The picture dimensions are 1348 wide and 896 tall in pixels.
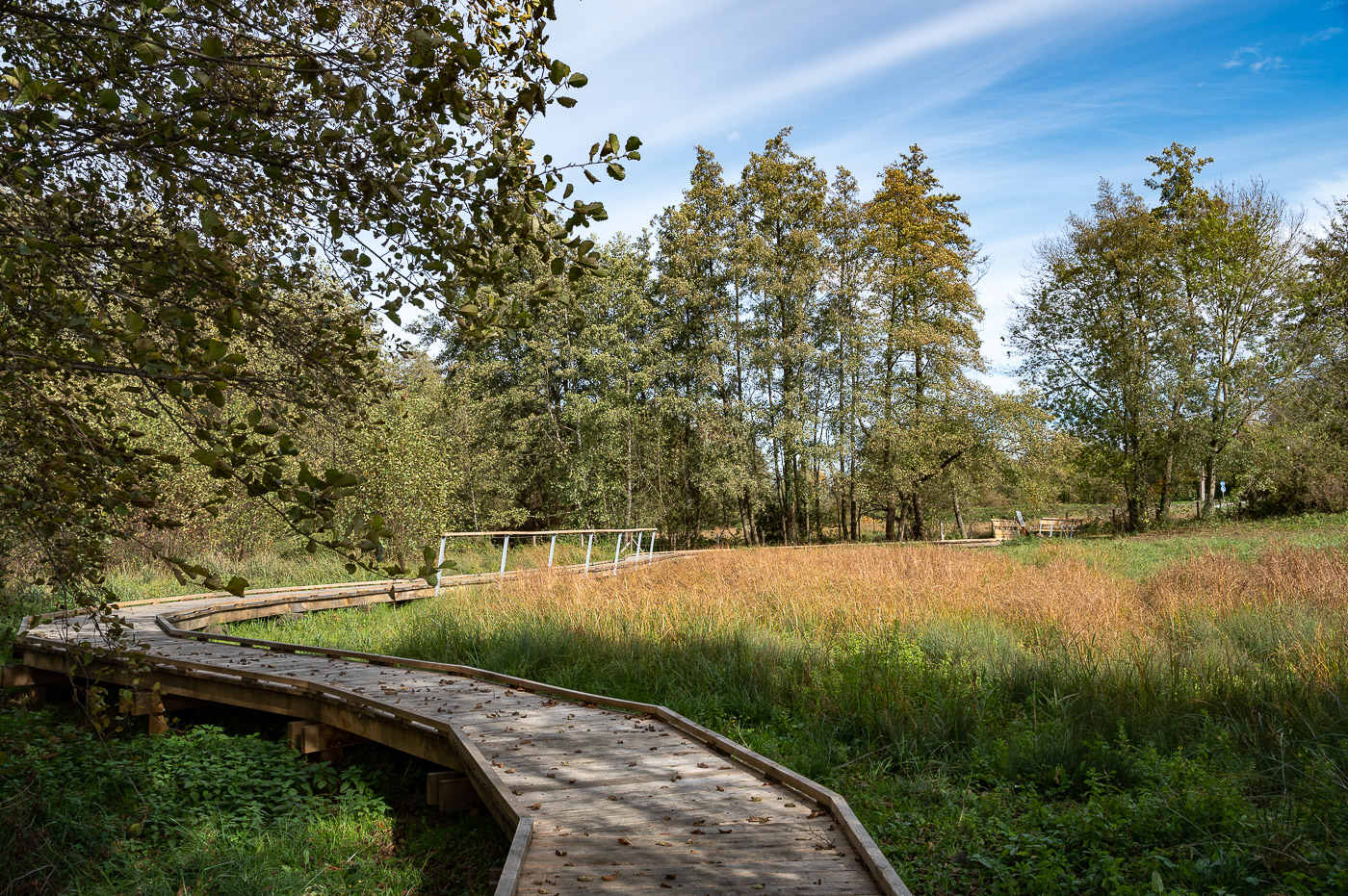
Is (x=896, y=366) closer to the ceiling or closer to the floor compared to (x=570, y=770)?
closer to the ceiling

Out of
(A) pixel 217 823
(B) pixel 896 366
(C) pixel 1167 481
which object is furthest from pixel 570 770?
(C) pixel 1167 481

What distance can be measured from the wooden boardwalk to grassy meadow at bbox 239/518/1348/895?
59 cm

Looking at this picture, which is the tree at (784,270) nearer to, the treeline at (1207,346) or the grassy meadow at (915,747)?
the treeline at (1207,346)

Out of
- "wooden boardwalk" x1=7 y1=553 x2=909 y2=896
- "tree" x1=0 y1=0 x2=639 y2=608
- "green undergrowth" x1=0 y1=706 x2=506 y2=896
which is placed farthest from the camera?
"green undergrowth" x1=0 y1=706 x2=506 y2=896

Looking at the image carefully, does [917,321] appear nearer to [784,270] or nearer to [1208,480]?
[784,270]

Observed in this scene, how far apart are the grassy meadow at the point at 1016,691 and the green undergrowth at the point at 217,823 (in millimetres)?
1913

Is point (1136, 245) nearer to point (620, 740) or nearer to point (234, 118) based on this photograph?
point (620, 740)

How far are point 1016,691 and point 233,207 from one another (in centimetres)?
642

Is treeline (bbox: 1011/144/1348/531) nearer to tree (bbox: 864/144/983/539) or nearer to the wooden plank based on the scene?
tree (bbox: 864/144/983/539)

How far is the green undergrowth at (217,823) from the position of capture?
16.4 feet

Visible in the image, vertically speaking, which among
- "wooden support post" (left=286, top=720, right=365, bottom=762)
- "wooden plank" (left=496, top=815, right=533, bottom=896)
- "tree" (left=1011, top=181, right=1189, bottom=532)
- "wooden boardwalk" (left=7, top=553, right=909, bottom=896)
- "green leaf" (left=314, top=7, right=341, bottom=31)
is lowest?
"wooden support post" (left=286, top=720, right=365, bottom=762)

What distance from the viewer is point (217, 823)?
5875 mm

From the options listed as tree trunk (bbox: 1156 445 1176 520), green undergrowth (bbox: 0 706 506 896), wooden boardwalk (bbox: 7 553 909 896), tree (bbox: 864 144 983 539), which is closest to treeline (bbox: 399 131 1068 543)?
tree (bbox: 864 144 983 539)

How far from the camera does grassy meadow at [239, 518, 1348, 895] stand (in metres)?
3.89
